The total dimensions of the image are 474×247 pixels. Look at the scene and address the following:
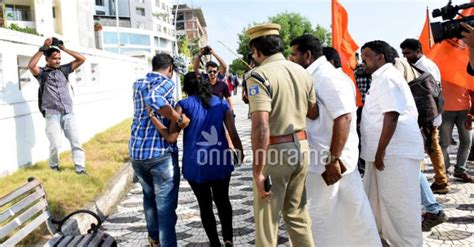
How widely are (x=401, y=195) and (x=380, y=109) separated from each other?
683 millimetres

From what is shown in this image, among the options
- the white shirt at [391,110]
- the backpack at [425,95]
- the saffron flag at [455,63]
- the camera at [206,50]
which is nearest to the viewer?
the white shirt at [391,110]

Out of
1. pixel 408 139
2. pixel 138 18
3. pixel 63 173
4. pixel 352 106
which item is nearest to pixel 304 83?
pixel 352 106

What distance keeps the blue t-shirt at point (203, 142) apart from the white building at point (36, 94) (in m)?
3.23

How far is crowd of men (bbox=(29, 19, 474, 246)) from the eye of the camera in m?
2.82

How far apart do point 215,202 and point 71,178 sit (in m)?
2.73

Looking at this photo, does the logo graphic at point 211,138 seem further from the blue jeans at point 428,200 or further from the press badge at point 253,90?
the blue jeans at point 428,200

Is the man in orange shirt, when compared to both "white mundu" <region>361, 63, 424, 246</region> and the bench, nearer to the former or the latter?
"white mundu" <region>361, 63, 424, 246</region>

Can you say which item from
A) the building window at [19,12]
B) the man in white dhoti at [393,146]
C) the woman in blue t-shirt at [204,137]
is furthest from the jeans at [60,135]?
the building window at [19,12]

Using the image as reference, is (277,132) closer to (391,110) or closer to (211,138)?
(211,138)

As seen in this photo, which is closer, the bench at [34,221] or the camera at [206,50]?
the bench at [34,221]

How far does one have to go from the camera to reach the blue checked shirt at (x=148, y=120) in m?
3.36

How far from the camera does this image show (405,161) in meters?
3.35

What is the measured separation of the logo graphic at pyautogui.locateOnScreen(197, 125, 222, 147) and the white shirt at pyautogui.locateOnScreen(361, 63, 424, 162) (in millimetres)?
1216

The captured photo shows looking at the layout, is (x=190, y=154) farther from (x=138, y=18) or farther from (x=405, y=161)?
(x=138, y=18)
